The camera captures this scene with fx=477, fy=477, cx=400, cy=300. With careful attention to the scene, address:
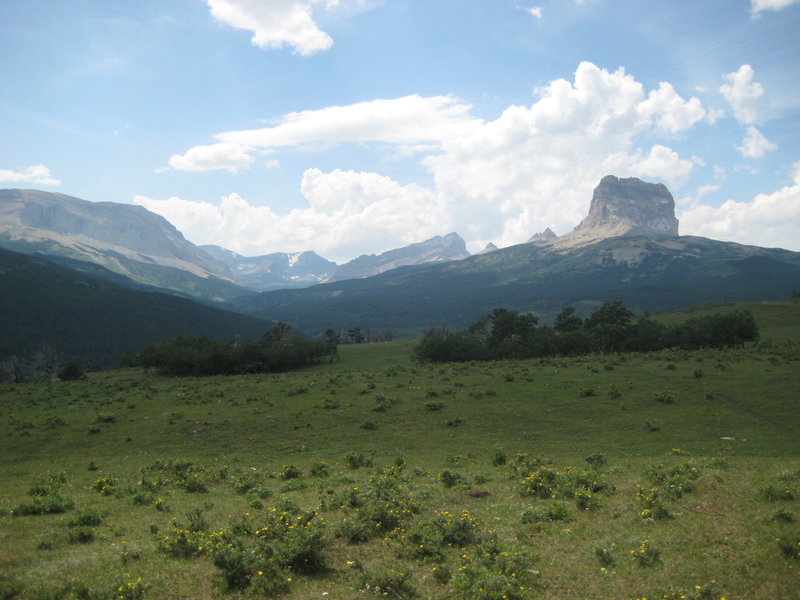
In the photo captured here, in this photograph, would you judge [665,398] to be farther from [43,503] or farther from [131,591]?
[43,503]

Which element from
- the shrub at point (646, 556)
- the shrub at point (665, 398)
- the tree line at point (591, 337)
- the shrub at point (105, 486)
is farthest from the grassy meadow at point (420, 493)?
the tree line at point (591, 337)

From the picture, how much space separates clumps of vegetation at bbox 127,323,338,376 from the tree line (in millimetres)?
23365

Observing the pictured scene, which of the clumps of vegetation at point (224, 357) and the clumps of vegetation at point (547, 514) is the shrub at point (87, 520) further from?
the clumps of vegetation at point (224, 357)

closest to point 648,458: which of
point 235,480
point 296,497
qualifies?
point 296,497

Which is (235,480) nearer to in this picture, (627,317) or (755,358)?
(755,358)

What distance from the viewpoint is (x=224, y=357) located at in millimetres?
85938

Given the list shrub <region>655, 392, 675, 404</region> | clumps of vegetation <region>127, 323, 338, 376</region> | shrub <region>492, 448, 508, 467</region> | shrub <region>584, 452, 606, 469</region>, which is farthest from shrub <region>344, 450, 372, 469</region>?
clumps of vegetation <region>127, 323, 338, 376</region>

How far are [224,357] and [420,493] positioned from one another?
73172 millimetres

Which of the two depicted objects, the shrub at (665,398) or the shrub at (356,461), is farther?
the shrub at (665,398)

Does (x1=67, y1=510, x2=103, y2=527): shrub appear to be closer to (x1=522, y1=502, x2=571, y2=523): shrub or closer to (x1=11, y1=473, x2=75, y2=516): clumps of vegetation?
(x1=11, y1=473, x2=75, y2=516): clumps of vegetation

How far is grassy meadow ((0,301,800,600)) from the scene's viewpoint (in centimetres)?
1255

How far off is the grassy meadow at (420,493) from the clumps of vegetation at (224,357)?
109ft

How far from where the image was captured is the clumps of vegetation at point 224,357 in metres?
83.0

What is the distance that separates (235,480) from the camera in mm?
25094
